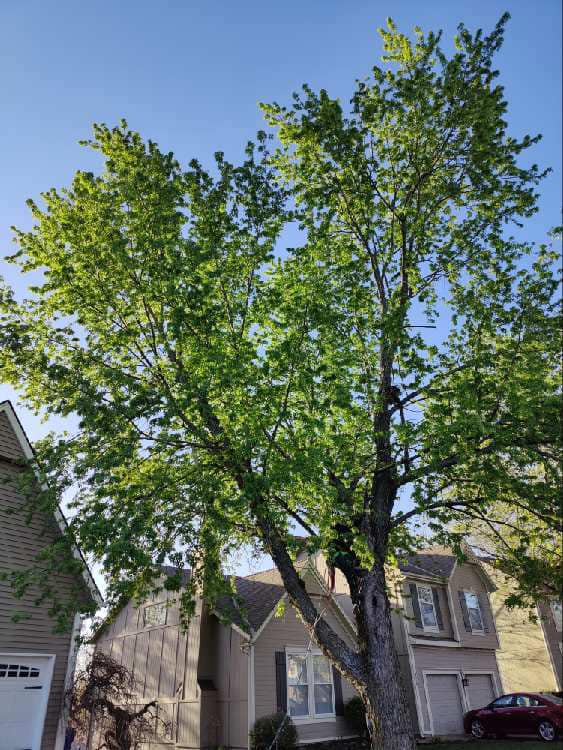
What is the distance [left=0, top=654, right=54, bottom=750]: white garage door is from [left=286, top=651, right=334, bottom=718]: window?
9.91 metres

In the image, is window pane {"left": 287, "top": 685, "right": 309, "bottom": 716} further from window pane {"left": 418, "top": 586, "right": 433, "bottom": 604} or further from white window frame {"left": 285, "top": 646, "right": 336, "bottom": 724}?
window pane {"left": 418, "top": 586, "right": 433, "bottom": 604}

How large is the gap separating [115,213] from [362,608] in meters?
10.3

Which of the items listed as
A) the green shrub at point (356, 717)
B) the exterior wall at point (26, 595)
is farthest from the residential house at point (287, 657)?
the exterior wall at point (26, 595)

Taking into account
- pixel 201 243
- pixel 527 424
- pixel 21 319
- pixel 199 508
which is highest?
pixel 201 243

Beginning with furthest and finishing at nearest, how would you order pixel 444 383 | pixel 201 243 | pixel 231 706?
pixel 231 706 → pixel 444 383 → pixel 201 243

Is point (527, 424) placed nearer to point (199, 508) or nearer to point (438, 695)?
point (199, 508)

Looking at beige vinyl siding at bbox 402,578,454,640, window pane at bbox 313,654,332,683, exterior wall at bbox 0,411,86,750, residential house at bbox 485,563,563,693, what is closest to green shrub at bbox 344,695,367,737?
window pane at bbox 313,654,332,683

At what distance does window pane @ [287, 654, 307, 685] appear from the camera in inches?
742

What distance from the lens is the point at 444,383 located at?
42.1 ft

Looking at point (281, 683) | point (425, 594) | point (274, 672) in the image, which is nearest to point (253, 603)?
point (274, 672)

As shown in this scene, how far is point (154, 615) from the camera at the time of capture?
2155 centimetres

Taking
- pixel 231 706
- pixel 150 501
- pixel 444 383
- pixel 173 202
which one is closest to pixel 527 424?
pixel 444 383

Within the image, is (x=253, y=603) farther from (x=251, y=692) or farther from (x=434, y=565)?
(x=434, y=565)

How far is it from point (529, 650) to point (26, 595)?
101 ft
